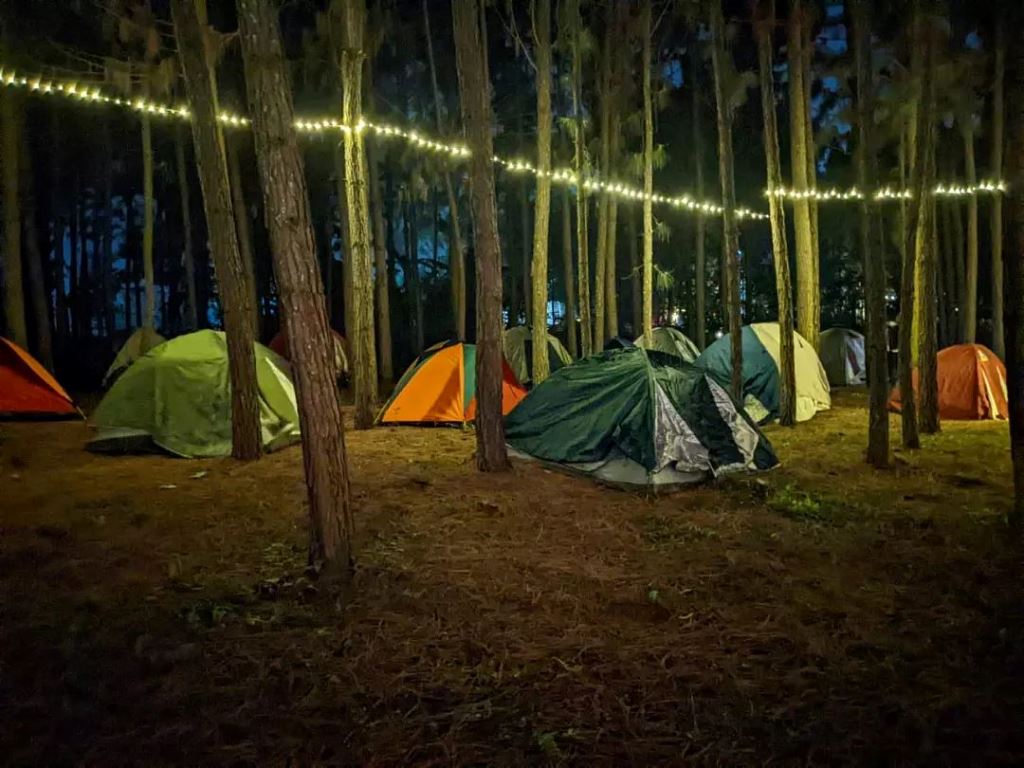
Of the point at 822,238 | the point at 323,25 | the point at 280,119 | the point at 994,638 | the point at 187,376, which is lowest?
the point at 994,638

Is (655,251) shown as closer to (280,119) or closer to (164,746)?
(280,119)

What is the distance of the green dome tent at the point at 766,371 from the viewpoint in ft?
42.3

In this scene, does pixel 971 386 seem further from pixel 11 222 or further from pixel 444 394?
pixel 11 222

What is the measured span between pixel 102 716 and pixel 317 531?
1.83 meters

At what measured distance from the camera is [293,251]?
4.61m

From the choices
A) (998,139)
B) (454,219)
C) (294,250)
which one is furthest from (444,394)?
(998,139)

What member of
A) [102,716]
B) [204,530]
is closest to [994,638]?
[102,716]

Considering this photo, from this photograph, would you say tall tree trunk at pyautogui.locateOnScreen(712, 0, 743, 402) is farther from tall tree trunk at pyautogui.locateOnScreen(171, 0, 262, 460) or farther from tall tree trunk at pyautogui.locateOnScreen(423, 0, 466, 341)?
tall tree trunk at pyautogui.locateOnScreen(423, 0, 466, 341)

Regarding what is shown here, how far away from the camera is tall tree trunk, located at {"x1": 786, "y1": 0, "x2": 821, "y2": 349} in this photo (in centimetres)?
1377

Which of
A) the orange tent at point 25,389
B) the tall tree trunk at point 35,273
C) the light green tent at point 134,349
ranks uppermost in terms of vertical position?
the tall tree trunk at point 35,273

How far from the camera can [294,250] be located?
461cm

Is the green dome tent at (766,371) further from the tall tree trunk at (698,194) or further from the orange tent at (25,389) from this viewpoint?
the orange tent at (25,389)

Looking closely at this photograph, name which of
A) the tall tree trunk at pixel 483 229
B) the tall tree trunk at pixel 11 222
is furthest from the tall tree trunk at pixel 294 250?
the tall tree trunk at pixel 11 222

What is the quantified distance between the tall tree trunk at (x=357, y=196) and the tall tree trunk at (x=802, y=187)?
791cm
